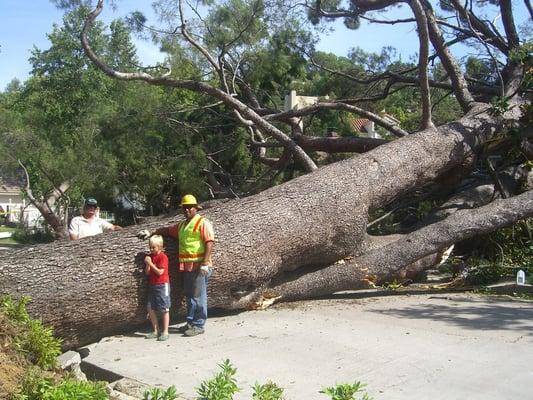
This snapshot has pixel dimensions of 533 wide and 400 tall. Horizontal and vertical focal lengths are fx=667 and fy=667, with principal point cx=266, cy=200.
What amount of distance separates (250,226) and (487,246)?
16.3 feet

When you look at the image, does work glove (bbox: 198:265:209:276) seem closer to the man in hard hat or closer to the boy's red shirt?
the man in hard hat

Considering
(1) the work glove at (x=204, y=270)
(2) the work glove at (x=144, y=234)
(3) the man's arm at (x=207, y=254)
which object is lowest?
(1) the work glove at (x=204, y=270)

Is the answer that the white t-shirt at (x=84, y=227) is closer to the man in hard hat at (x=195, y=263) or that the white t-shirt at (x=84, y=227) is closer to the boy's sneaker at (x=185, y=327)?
the man in hard hat at (x=195, y=263)

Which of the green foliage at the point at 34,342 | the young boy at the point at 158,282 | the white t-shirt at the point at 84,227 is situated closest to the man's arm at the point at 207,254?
the young boy at the point at 158,282

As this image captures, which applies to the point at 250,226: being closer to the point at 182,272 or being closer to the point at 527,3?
the point at 182,272

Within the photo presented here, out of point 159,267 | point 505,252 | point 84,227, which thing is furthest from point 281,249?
point 505,252

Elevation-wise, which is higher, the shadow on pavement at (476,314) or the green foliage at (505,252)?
the green foliage at (505,252)

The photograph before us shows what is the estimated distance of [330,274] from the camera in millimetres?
8758

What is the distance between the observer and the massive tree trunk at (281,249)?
627 centimetres

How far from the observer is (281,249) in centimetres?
810

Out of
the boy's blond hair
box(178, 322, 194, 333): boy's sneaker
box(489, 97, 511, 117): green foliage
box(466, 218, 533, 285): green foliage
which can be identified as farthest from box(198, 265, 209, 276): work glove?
box(489, 97, 511, 117): green foliage

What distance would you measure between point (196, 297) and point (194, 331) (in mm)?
352

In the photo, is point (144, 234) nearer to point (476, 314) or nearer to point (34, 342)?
point (34, 342)

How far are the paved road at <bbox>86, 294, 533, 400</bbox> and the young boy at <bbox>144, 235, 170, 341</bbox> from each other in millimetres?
277
